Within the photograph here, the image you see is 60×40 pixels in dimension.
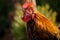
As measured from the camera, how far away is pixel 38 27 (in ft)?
5.27

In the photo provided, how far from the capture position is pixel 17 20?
2.35m

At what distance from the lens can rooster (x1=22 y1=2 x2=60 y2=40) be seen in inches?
62.3

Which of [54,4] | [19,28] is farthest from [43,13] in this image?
[19,28]

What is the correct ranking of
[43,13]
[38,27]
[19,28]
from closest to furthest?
1. [38,27]
2. [43,13]
3. [19,28]

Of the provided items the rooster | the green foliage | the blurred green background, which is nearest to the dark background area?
the blurred green background

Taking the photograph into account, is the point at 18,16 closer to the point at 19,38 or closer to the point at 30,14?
the point at 19,38

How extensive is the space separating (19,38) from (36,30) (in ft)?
2.32

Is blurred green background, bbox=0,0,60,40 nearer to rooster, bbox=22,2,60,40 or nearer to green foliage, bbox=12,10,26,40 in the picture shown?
green foliage, bbox=12,10,26,40

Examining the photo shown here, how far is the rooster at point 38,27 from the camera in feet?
5.19

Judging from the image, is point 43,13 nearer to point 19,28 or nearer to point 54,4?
point 54,4

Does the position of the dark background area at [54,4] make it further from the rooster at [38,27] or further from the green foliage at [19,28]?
the rooster at [38,27]

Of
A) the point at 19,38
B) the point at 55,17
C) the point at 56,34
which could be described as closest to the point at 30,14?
the point at 56,34

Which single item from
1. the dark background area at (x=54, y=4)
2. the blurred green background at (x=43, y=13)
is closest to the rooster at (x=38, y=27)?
the blurred green background at (x=43, y=13)

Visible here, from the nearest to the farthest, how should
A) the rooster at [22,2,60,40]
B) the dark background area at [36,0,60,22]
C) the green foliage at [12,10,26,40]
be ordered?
the rooster at [22,2,60,40], the dark background area at [36,0,60,22], the green foliage at [12,10,26,40]
